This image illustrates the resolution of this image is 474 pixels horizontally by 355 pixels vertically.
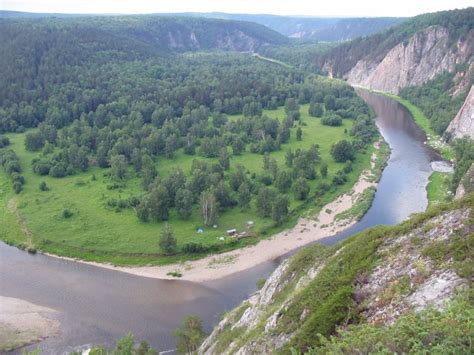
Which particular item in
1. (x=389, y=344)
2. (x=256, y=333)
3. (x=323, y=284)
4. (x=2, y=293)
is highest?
(x=389, y=344)

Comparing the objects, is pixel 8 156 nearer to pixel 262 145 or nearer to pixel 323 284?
pixel 262 145

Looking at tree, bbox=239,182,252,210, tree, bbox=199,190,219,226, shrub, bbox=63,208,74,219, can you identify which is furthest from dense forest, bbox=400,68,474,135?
shrub, bbox=63,208,74,219

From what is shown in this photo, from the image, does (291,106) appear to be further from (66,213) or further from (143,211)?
(66,213)

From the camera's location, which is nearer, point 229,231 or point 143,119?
point 229,231

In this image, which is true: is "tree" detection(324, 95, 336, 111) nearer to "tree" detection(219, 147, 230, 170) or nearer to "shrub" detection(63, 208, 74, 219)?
"tree" detection(219, 147, 230, 170)

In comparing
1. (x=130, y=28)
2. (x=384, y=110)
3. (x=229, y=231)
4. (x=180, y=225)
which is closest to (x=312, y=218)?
(x=229, y=231)

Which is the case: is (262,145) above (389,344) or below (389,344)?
below
